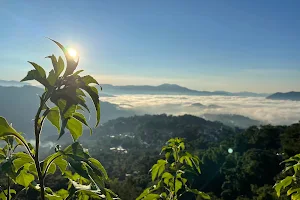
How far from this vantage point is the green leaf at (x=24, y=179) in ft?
5.60

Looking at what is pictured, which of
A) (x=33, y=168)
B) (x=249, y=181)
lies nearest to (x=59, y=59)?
(x=33, y=168)

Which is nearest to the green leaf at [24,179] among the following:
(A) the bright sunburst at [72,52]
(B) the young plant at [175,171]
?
(A) the bright sunburst at [72,52]

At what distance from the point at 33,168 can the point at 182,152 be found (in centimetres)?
240

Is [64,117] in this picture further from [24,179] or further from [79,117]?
[24,179]

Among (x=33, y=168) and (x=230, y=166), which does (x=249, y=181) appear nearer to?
(x=230, y=166)

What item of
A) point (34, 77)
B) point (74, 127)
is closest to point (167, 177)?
point (74, 127)

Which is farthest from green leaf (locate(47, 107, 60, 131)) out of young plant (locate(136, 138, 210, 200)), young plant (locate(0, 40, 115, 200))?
young plant (locate(136, 138, 210, 200))

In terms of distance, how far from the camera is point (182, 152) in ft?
12.6

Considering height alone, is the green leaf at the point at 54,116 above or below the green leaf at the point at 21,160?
above

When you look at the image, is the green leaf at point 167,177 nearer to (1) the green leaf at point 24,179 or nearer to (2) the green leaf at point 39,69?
(1) the green leaf at point 24,179

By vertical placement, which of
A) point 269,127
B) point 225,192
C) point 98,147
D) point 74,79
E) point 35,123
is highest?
point 74,79

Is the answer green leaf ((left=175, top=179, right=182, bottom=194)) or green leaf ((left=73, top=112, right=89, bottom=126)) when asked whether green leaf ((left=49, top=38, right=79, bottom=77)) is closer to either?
green leaf ((left=73, top=112, right=89, bottom=126))

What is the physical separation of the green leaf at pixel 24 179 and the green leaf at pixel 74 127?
392 mm

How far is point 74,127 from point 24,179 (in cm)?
45
